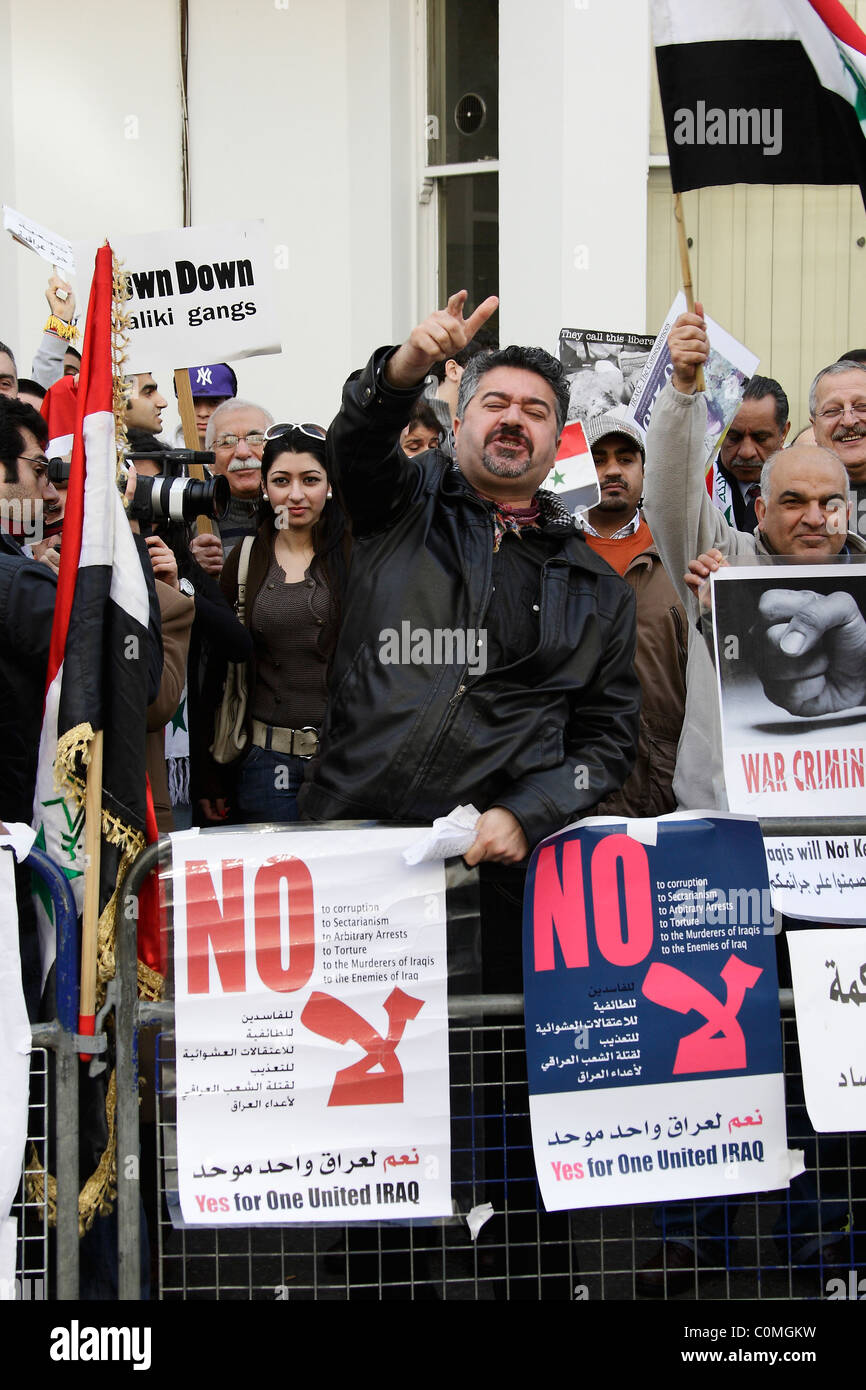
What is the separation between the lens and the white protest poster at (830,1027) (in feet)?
9.77

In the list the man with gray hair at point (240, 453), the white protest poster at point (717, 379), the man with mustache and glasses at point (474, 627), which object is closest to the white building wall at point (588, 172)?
the white protest poster at point (717, 379)

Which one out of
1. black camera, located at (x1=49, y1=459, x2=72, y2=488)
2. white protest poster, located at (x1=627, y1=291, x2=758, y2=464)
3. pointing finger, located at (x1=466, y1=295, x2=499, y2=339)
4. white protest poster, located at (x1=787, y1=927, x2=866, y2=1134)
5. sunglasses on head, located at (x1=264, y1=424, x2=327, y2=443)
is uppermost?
white protest poster, located at (x1=627, y1=291, x2=758, y2=464)

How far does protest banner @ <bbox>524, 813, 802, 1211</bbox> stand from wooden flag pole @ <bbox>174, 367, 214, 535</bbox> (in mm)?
2275

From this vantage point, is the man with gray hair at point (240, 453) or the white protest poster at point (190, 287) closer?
the white protest poster at point (190, 287)

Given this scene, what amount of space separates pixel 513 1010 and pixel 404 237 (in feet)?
20.2

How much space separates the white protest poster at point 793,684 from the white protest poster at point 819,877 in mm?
107

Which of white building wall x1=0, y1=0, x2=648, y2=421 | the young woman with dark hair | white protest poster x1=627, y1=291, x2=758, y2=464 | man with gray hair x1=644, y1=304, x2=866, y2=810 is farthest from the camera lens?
white building wall x1=0, y1=0, x2=648, y2=421

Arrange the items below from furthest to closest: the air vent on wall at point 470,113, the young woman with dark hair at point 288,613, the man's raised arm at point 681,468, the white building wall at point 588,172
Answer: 1. the air vent on wall at point 470,113
2. the white building wall at point 588,172
3. the young woman with dark hair at point 288,613
4. the man's raised arm at point 681,468

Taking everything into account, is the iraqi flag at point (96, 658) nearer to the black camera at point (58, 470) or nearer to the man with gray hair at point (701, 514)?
the black camera at point (58, 470)

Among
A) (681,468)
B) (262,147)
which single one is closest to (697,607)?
(681,468)

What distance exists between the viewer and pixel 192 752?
4.45 metres

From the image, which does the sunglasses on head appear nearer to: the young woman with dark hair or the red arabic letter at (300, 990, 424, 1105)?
the young woman with dark hair

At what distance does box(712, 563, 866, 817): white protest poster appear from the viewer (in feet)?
10.7

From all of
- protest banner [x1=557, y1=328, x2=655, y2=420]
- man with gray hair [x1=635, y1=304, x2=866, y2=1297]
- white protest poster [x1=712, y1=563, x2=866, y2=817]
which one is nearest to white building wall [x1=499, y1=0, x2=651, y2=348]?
protest banner [x1=557, y1=328, x2=655, y2=420]
